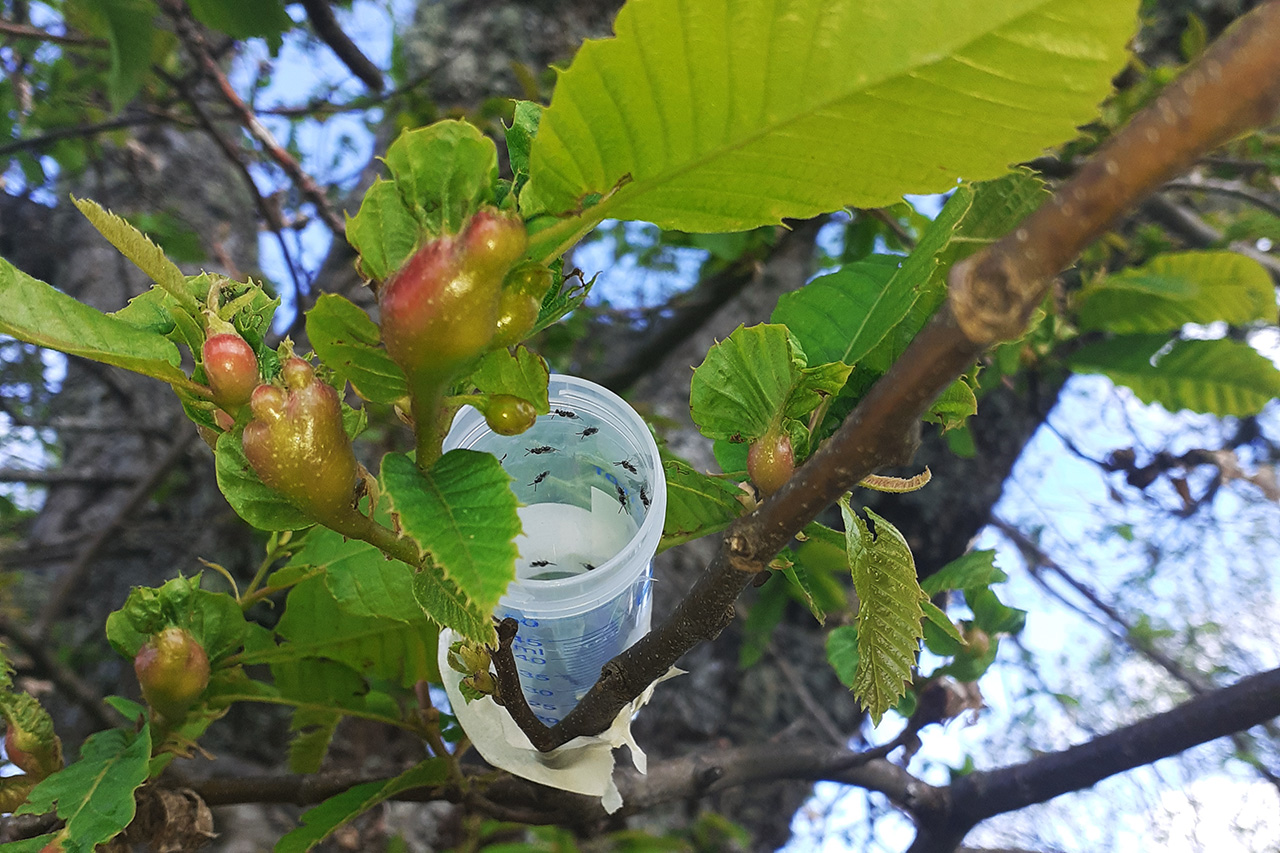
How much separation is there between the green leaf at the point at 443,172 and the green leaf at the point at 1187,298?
1001 millimetres

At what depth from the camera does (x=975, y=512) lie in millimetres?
1634

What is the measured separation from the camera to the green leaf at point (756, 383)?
0.40 metres

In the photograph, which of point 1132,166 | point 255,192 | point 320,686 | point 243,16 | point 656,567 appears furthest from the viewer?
point 656,567

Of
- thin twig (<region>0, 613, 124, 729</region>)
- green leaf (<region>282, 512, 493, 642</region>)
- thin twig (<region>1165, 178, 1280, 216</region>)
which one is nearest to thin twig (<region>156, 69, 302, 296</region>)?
thin twig (<region>0, 613, 124, 729</region>)

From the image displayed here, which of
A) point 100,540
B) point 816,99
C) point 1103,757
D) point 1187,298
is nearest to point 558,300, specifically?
point 816,99

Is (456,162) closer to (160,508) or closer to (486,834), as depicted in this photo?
(486,834)

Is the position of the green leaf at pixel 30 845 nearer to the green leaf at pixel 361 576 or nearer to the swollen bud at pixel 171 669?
the swollen bud at pixel 171 669

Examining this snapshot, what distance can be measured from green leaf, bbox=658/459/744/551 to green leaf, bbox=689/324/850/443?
0.21 feet

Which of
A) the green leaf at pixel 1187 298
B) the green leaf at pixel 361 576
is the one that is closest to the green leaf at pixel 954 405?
the green leaf at pixel 361 576

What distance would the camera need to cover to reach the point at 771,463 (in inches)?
15.8

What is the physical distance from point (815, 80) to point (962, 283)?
4.0 inches

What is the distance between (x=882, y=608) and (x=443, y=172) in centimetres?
32

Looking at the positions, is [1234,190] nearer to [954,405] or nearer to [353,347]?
[954,405]

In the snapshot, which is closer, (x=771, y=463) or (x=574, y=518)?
(x=771, y=463)
